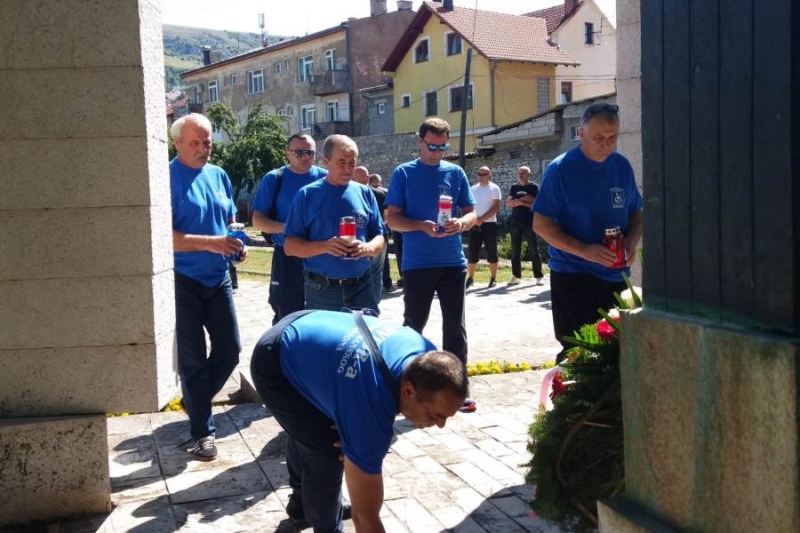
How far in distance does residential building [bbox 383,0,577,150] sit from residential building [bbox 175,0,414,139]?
4544mm

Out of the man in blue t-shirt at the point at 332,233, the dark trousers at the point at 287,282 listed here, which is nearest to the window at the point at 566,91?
the dark trousers at the point at 287,282

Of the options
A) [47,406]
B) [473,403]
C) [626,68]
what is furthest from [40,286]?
[626,68]

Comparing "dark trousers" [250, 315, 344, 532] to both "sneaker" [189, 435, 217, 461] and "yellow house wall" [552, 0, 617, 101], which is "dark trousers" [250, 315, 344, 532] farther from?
"yellow house wall" [552, 0, 617, 101]

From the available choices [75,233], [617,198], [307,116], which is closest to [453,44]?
[307,116]

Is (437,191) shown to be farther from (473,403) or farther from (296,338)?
(296,338)

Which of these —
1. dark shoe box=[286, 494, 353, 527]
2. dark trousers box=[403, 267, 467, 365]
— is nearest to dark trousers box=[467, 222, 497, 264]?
dark trousers box=[403, 267, 467, 365]

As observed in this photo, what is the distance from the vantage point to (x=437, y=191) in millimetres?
6438

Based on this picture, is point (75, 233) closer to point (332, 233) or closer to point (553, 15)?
point (332, 233)

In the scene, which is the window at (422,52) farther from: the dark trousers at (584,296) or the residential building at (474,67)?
the dark trousers at (584,296)

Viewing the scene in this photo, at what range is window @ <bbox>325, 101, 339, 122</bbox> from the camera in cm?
5438

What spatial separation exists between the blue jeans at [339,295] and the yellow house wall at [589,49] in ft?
141

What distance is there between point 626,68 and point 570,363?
3.06 m

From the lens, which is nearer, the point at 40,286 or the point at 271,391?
the point at 271,391

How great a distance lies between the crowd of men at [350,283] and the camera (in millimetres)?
3135
